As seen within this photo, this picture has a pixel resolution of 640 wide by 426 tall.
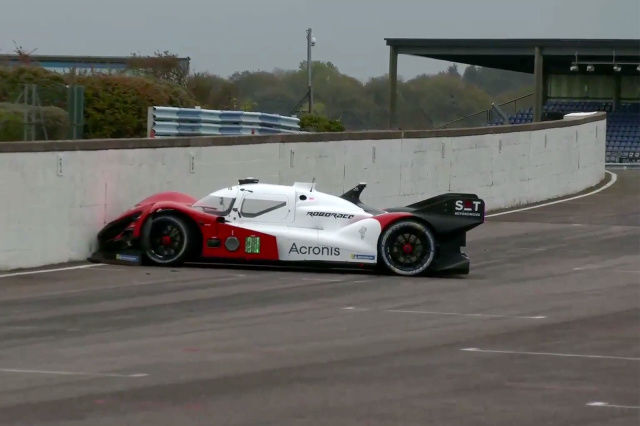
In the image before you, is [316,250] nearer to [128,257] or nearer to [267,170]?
[128,257]

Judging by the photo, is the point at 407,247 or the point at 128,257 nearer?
the point at 407,247

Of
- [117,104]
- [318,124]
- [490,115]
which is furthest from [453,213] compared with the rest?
[490,115]

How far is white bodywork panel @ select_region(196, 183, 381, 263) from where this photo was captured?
17938mm

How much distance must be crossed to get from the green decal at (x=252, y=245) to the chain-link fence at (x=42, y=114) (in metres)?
7.29

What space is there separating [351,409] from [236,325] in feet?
14.2

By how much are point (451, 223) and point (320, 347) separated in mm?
6751

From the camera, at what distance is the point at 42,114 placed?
24422 mm

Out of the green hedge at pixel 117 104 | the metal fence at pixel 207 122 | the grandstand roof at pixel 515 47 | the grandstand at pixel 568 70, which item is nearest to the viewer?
the metal fence at pixel 207 122

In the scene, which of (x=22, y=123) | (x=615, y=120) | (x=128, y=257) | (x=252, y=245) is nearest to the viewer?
(x=252, y=245)

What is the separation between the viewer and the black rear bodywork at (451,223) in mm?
18062

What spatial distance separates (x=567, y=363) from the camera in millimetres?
11078

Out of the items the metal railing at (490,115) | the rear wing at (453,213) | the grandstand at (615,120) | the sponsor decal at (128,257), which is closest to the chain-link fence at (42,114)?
the sponsor decal at (128,257)

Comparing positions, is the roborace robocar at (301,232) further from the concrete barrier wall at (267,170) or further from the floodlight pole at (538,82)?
the floodlight pole at (538,82)

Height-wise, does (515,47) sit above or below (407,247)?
above
